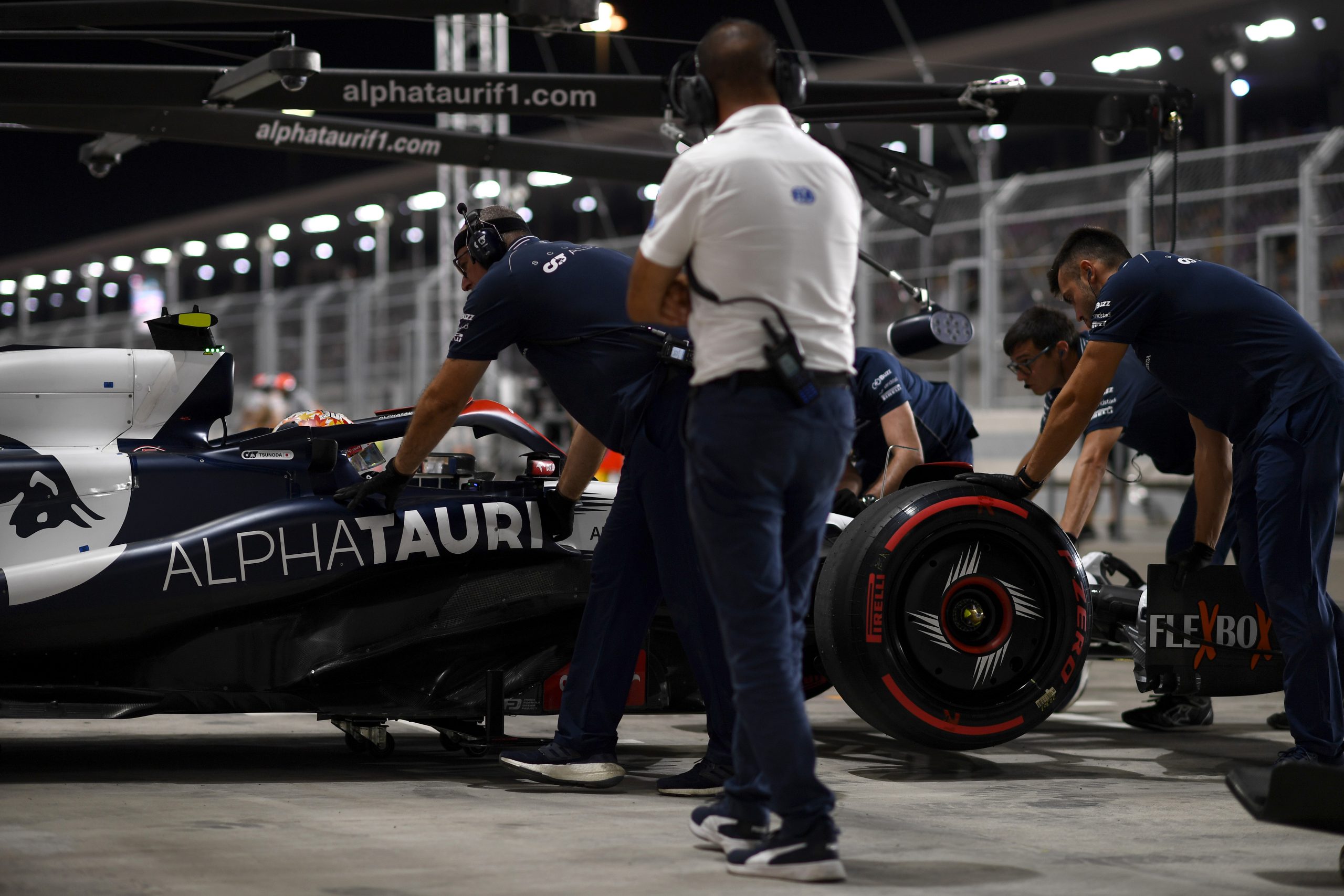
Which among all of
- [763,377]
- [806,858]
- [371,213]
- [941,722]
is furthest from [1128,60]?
[806,858]

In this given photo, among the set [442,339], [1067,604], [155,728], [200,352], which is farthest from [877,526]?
[442,339]

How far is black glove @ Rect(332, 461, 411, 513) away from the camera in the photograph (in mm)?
4406

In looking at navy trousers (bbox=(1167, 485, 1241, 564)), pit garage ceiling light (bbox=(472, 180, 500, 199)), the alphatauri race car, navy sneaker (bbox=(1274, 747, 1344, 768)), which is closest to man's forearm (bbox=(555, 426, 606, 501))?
the alphatauri race car

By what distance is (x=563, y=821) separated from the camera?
3.70 metres

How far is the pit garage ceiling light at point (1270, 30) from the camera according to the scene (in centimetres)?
2081

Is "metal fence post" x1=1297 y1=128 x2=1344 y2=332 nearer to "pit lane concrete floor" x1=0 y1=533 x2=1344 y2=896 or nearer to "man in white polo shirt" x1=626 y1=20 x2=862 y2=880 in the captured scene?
"pit lane concrete floor" x1=0 y1=533 x2=1344 y2=896

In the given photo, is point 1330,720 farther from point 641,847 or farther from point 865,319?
point 865,319

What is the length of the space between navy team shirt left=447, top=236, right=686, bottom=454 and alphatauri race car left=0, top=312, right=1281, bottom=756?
653 mm

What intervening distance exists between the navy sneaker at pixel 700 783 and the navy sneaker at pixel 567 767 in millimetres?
156

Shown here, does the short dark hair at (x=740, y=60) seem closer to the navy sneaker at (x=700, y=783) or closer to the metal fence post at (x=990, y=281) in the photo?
the navy sneaker at (x=700, y=783)

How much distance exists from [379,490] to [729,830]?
66.3 inches

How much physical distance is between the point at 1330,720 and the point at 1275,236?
897 cm

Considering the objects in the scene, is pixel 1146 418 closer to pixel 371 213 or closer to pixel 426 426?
pixel 426 426

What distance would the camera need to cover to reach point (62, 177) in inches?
1184
